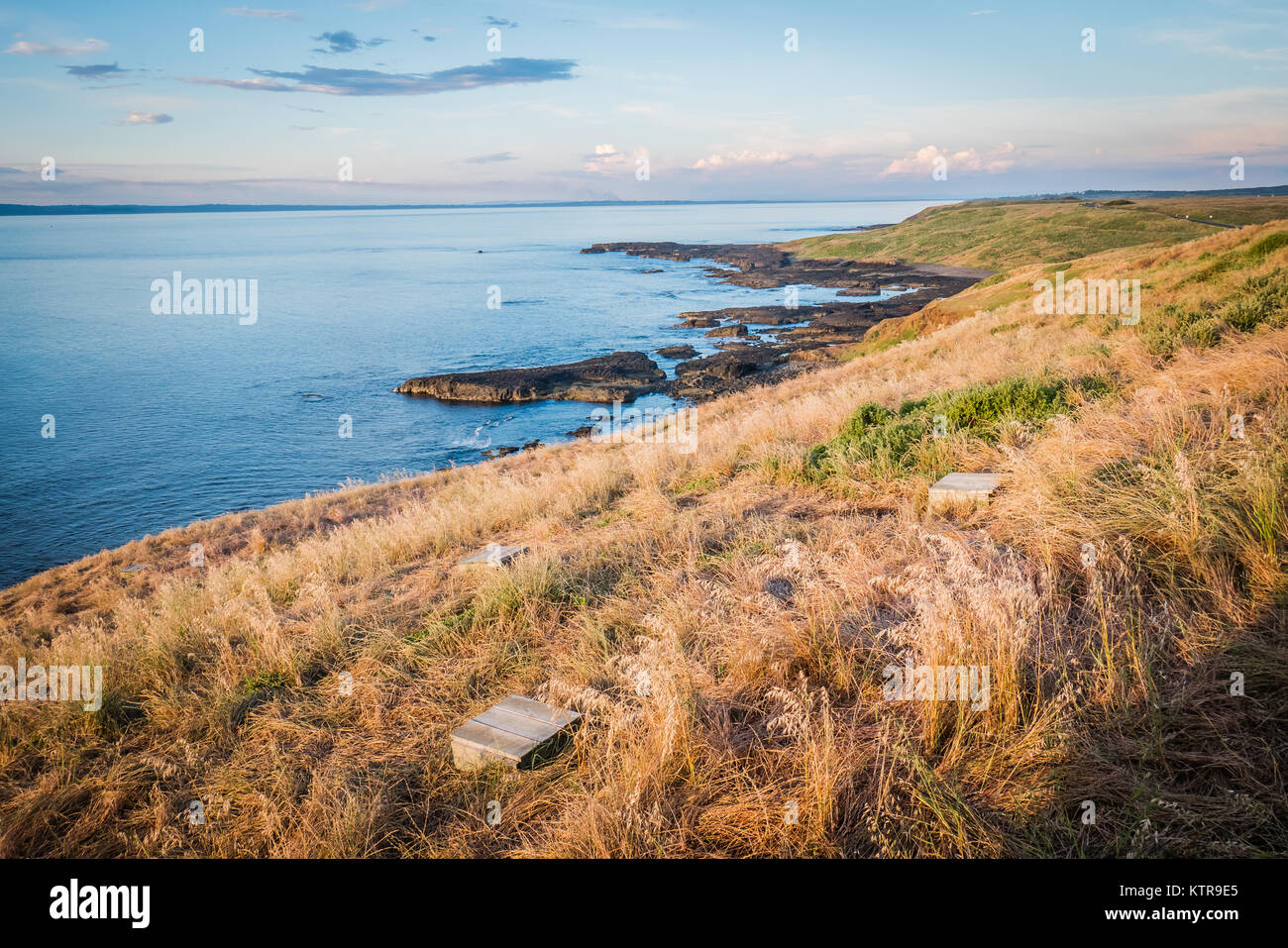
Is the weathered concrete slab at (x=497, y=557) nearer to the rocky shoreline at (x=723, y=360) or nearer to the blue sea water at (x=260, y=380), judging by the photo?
the blue sea water at (x=260, y=380)

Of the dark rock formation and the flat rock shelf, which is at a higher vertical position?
the dark rock formation

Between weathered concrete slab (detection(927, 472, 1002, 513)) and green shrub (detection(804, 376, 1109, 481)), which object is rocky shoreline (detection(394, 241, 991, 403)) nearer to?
green shrub (detection(804, 376, 1109, 481))

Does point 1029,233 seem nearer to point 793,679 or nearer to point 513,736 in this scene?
point 793,679

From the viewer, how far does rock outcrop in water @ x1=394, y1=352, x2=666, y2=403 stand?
3878 cm

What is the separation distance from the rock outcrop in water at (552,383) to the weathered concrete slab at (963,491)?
31570 millimetres

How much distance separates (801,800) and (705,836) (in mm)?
464

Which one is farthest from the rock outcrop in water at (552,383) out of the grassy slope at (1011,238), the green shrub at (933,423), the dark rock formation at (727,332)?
the green shrub at (933,423)

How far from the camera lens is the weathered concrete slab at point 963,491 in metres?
6.07

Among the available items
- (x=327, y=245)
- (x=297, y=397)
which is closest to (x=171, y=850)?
(x=297, y=397)

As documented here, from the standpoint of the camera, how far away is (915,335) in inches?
1294

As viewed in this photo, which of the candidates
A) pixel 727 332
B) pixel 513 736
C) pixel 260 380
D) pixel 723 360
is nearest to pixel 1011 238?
pixel 727 332

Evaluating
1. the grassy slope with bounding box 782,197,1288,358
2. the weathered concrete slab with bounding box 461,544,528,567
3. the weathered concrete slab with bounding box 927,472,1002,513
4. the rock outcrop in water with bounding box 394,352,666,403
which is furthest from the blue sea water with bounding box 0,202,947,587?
the weathered concrete slab with bounding box 927,472,1002,513

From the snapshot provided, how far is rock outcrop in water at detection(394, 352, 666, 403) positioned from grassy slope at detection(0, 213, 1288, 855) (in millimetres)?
31247

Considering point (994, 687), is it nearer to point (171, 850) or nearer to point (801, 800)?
point (801, 800)
